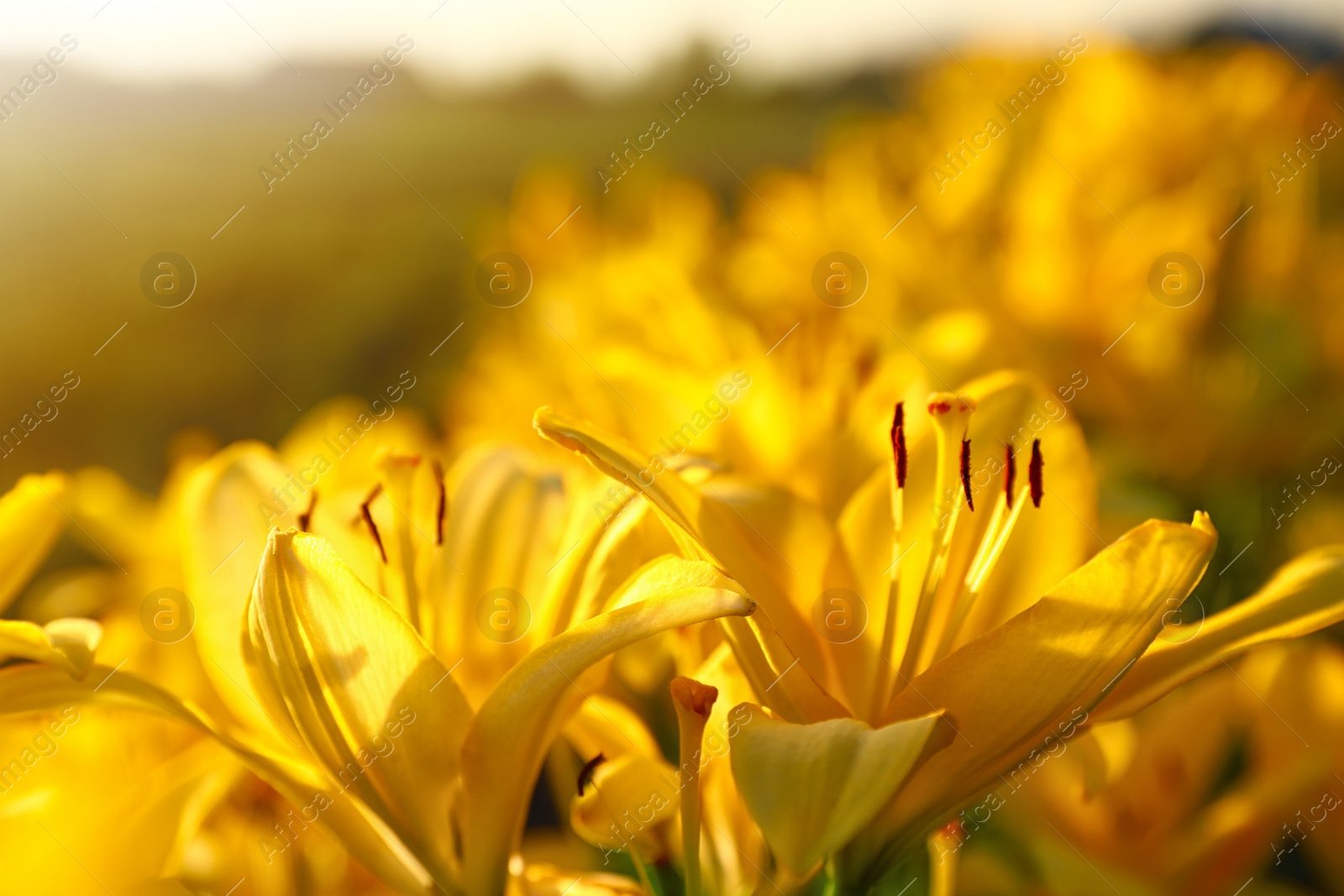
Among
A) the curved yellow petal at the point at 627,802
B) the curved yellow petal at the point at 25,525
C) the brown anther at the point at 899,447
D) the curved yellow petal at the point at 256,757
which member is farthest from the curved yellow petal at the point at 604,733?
the curved yellow petal at the point at 25,525

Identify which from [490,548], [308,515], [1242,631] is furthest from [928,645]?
[308,515]

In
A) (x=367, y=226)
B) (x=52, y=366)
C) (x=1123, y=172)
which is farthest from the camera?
(x=367, y=226)

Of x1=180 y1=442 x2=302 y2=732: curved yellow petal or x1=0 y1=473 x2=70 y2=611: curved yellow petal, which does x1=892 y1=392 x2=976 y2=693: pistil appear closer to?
x1=180 y1=442 x2=302 y2=732: curved yellow petal

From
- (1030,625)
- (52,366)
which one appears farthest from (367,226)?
(1030,625)

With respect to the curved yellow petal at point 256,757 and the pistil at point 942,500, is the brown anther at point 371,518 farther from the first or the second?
the pistil at point 942,500

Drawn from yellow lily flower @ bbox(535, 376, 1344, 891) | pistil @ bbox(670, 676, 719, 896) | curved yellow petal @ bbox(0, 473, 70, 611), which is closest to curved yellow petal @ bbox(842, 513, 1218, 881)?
yellow lily flower @ bbox(535, 376, 1344, 891)

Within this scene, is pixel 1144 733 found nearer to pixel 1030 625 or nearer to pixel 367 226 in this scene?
pixel 1030 625

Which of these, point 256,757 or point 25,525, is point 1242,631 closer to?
point 256,757
